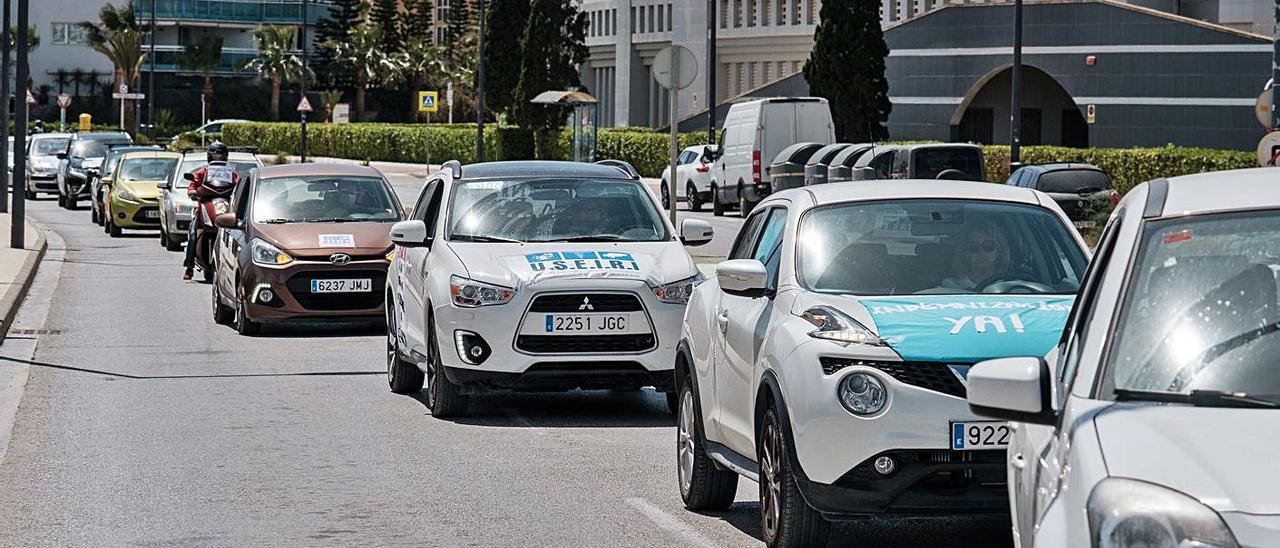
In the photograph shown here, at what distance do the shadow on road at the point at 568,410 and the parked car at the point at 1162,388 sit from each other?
7249 millimetres

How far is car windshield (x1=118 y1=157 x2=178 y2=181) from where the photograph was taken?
3809cm

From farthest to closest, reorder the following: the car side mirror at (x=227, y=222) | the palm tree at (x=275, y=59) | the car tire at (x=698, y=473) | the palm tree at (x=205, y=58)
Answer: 1. the palm tree at (x=275, y=59)
2. the palm tree at (x=205, y=58)
3. the car side mirror at (x=227, y=222)
4. the car tire at (x=698, y=473)

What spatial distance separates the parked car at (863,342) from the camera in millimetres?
7277

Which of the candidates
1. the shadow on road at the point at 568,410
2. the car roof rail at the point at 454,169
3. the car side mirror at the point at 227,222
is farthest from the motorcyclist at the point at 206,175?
the shadow on road at the point at 568,410

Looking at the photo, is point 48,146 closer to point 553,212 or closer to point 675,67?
point 675,67

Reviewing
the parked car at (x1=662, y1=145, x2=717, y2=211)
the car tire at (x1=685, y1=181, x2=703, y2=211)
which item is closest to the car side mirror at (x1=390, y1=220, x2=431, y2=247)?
the parked car at (x1=662, y1=145, x2=717, y2=211)

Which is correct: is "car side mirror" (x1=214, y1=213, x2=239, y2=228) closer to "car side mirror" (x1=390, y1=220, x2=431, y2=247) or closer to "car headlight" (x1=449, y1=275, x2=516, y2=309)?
"car side mirror" (x1=390, y1=220, x2=431, y2=247)

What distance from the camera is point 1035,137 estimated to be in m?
67.8

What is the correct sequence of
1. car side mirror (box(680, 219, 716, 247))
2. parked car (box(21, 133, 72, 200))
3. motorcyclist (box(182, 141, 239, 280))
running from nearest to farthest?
car side mirror (box(680, 219, 716, 247)), motorcyclist (box(182, 141, 239, 280)), parked car (box(21, 133, 72, 200))

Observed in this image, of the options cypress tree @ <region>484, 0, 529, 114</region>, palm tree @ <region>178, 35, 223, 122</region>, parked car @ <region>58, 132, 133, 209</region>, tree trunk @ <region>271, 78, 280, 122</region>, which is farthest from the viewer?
tree trunk @ <region>271, 78, 280, 122</region>

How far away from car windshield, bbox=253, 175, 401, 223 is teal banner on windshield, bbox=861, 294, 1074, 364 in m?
11.8

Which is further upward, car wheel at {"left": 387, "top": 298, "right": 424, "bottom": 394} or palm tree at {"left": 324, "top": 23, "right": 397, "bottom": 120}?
palm tree at {"left": 324, "top": 23, "right": 397, "bottom": 120}

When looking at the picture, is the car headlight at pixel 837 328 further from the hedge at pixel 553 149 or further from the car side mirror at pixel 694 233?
the hedge at pixel 553 149

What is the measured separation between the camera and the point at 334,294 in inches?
726
